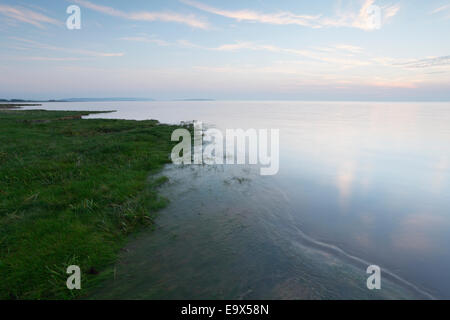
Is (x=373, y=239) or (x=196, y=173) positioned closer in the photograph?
(x=373, y=239)

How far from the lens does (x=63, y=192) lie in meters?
9.94

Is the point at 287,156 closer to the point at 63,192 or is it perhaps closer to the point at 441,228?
the point at 441,228

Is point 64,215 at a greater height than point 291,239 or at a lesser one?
greater

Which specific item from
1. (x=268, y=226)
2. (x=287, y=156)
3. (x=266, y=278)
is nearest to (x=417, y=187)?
(x=287, y=156)

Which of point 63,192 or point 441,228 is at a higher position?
point 63,192

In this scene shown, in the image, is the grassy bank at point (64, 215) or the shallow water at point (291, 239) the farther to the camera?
the shallow water at point (291, 239)

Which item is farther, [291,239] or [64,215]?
[64,215]

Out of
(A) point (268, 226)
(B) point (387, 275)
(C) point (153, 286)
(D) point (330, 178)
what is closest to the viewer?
(C) point (153, 286)

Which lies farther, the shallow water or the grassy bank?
the shallow water
